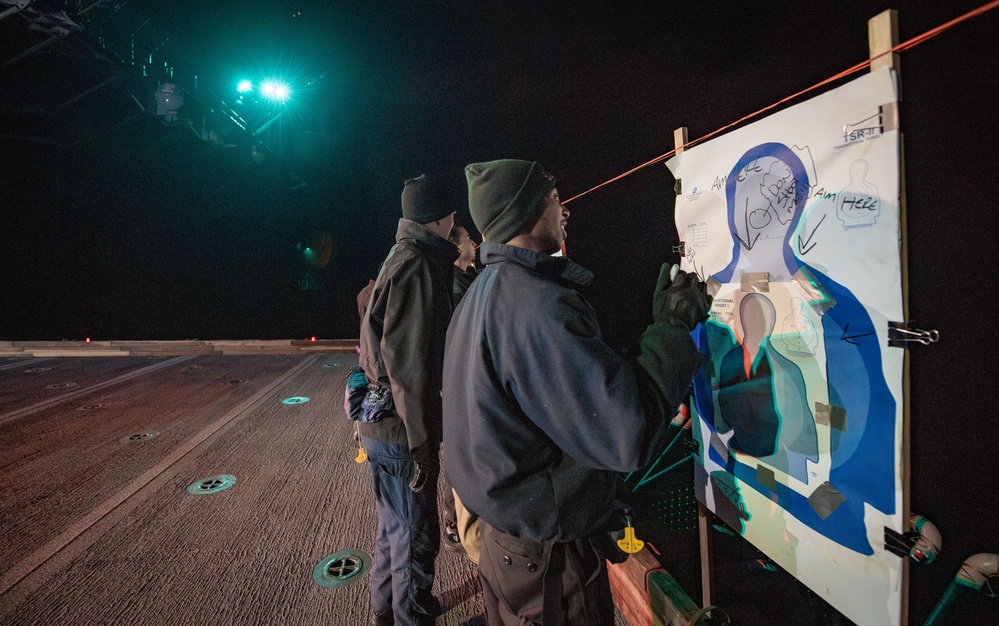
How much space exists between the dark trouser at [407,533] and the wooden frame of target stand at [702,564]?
3.00ft

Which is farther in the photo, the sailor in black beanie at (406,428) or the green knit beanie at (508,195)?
the sailor in black beanie at (406,428)

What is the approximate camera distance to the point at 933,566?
2.34 m

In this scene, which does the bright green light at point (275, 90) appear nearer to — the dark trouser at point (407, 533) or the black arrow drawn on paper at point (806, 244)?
the dark trouser at point (407, 533)

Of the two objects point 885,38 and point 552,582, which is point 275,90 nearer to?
point 885,38

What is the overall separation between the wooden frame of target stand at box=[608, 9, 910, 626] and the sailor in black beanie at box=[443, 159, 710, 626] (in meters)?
0.51

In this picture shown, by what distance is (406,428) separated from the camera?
1.74 m

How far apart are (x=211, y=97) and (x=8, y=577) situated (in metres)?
5.99

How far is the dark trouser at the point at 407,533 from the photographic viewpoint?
1743 millimetres

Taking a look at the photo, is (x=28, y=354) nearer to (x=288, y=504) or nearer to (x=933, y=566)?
(x=288, y=504)

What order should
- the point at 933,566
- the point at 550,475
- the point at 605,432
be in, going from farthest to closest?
the point at 933,566, the point at 550,475, the point at 605,432

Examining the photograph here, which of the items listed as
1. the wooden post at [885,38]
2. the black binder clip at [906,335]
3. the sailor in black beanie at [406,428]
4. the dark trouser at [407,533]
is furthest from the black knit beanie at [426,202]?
the black binder clip at [906,335]

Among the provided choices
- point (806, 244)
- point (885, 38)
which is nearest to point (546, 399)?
point (806, 244)

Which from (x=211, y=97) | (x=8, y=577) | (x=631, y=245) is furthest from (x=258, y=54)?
(x=8, y=577)

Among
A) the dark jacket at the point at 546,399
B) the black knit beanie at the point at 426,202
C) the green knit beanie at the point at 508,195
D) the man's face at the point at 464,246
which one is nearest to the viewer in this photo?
the dark jacket at the point at 546,399
